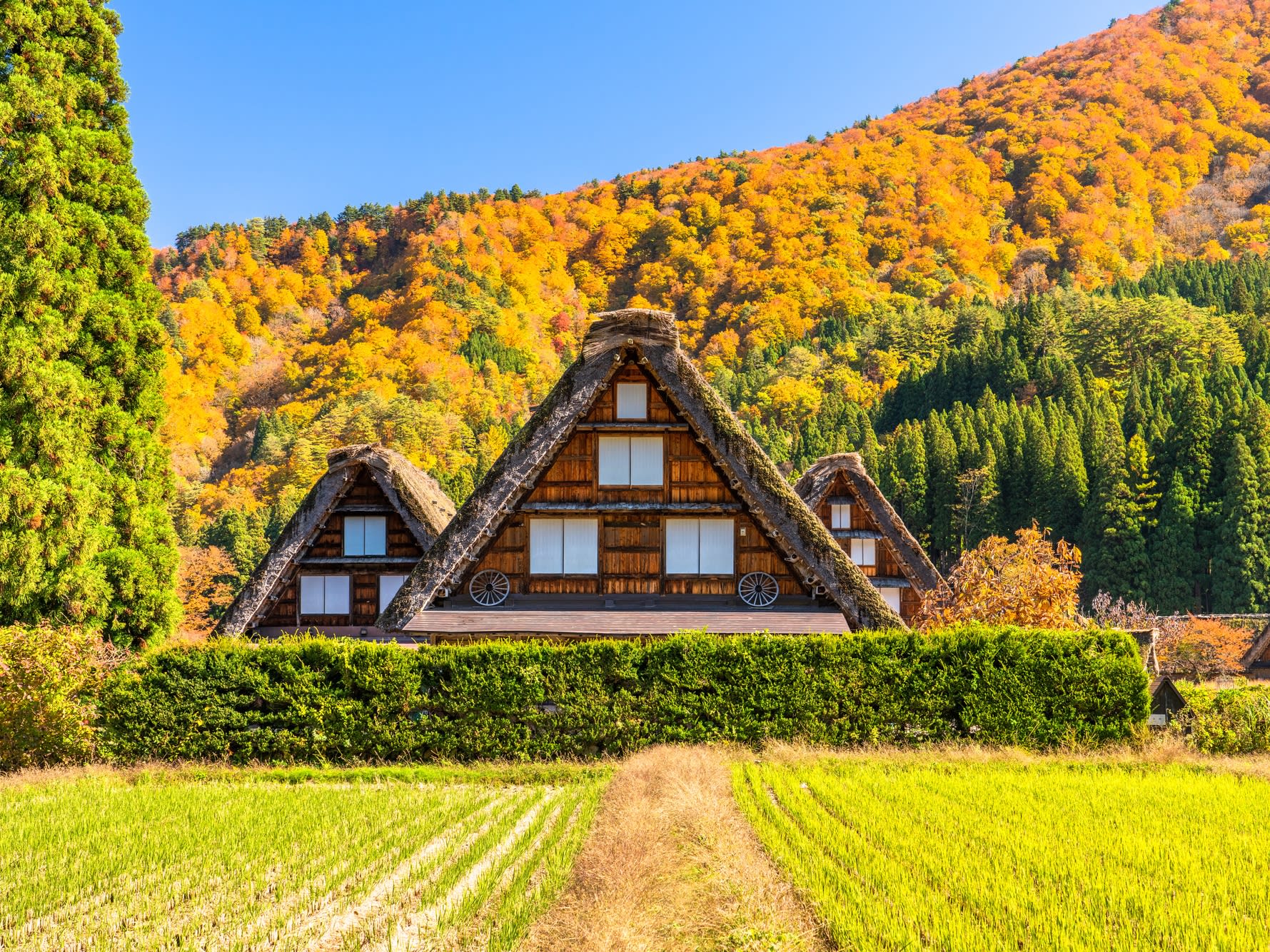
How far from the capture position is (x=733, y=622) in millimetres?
18141

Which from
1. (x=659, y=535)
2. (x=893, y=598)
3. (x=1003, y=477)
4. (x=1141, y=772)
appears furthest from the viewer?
(x=1003, y=477)

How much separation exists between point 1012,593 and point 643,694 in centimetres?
1252

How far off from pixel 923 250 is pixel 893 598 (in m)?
A: 119

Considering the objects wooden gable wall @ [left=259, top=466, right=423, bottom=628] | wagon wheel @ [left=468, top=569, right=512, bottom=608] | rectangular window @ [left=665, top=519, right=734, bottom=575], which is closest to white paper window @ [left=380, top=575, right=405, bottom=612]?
wooden gable wall @ [left=259, top=466, right=423, bottom=628]

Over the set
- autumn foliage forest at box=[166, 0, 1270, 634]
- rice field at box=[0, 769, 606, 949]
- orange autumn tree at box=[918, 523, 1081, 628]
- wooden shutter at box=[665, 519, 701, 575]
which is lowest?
rice field at box=[0, 769, 606, 949]

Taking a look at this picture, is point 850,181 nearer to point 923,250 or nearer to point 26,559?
point 923,250

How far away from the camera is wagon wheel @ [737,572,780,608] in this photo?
18.9 m

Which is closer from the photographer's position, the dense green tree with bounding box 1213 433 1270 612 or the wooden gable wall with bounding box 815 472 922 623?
the wooden gable wall with bounding box 815 472 922 623

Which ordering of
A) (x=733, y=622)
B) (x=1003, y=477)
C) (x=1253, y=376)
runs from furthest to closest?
(x=1253, y=376) < (x=1003, y=477) < (x=733, y=622)

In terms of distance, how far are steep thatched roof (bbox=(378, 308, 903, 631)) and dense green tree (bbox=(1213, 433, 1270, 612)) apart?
47.1m

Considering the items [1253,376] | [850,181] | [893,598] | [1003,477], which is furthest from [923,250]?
[893,598]

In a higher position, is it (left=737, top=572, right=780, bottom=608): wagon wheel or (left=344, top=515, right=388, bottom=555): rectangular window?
(left=344, top=515, right=388, bottom=555): rectangular window

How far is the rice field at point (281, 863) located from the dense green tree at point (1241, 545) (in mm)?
53396

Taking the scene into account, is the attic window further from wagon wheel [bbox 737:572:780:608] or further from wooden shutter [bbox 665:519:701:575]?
wooden shutter [bbox 665:519:701:575]
